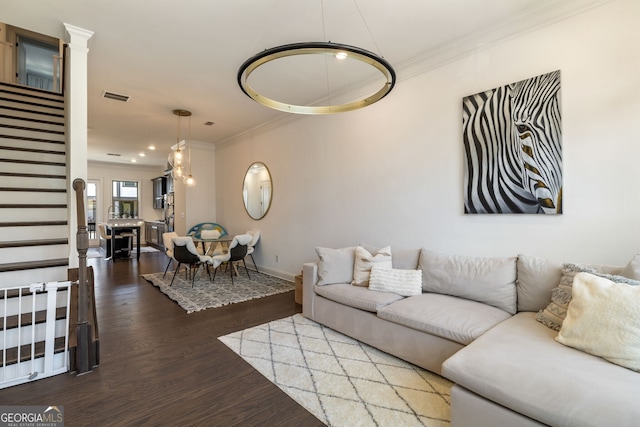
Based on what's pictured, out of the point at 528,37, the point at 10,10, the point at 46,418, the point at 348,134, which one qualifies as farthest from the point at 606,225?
the point at 10,10

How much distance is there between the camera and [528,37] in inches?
101

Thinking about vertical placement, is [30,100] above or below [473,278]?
above

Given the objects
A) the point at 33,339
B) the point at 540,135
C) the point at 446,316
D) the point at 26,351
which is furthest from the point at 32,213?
the point at 540,135

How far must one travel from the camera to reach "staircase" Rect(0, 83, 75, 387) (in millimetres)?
2205

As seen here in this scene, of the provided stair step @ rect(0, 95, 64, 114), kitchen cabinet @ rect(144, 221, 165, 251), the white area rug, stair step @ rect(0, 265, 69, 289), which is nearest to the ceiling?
stair step @ rect(0, 95, 64, 114)

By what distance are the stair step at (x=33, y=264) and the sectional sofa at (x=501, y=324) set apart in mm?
2388

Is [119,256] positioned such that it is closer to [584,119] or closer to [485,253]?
[485,253]

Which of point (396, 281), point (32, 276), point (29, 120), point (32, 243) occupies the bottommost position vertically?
point (396, 281)

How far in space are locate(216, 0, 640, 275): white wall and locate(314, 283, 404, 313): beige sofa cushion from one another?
83cm

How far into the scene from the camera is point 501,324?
81.0 inches

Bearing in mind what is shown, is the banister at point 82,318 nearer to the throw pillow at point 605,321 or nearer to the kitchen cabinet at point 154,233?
the throw pillow at point 605,321

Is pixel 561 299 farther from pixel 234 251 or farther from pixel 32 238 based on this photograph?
pixel 32 238

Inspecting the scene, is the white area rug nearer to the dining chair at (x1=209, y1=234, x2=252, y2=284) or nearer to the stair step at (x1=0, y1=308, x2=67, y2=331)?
the dining chair at (x1=209, y1=234, x2=252, y2=284)

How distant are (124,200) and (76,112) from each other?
8862mm
